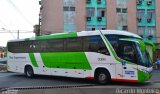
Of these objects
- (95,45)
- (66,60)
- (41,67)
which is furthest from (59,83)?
(41,67)

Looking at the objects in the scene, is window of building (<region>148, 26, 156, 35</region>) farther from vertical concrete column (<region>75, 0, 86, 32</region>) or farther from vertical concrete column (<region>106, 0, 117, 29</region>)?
vertical concrete column (<region>75, 0, 86, 32</region>)

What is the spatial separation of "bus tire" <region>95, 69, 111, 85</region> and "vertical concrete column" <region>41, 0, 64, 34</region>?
1238 inches

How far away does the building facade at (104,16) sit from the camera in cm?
5094

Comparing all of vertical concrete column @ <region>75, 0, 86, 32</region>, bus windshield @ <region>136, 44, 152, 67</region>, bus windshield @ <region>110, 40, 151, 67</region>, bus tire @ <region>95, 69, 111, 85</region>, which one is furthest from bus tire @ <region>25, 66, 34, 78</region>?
vertical concrete column @ <region>75, 0, 86, 32</region>

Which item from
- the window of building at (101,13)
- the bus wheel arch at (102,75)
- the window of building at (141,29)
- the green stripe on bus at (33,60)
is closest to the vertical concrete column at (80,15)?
the window of building at (101,13)

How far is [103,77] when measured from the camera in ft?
63.3

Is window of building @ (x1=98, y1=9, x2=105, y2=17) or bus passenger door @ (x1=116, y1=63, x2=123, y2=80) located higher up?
window of building @ (x1=98, y1=9, x2=105, y2=17)

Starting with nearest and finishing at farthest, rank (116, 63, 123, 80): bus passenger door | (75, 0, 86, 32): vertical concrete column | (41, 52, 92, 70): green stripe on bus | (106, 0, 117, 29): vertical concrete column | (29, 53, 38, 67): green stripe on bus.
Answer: (116, 63, 123, 80): bus passenger door, (41, 52, 92, 70): green stripe on bus, (29, 53, 38, 67): green stripe on bus, (75, 0, 86, 32): vertical concrete column, (106, 0, 117, 29): vertical concrete column

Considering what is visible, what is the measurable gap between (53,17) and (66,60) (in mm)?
30446

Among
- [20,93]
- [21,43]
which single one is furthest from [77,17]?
[20,93]

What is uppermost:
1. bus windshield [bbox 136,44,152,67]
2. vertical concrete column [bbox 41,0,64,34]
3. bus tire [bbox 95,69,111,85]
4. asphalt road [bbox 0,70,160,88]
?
vertical concrete column [bbox 41,0,64,34]

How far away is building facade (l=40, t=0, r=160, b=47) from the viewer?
50.9 metres

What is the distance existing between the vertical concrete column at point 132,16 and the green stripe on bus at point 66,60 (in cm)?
3052

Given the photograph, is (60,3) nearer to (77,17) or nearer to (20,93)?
(77,17)
